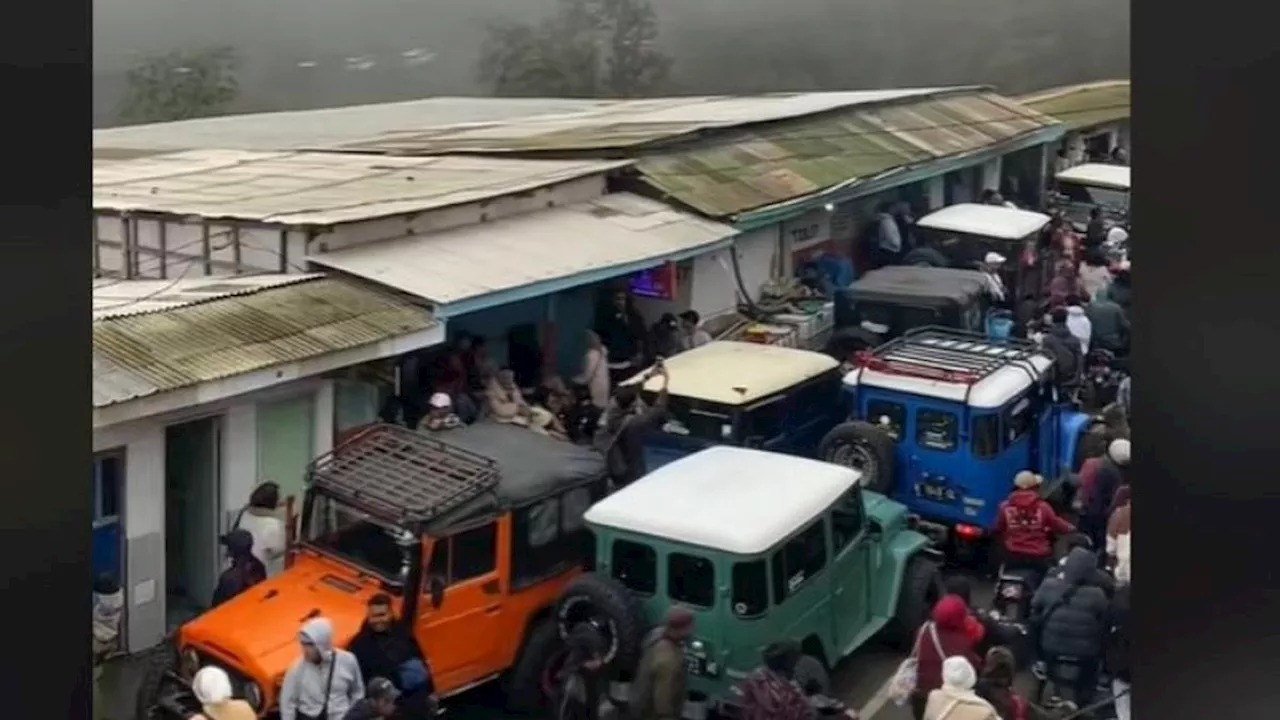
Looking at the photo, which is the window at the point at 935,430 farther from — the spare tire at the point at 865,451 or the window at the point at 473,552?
the window at the point at 473,552

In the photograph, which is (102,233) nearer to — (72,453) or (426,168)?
(72,453)

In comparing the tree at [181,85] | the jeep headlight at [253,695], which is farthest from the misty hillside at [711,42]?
the jeep headlight at [253,695]

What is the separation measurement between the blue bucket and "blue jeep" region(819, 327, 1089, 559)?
3cm

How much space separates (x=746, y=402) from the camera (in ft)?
7.48

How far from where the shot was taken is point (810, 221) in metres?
2.37

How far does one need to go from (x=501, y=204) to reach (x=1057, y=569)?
91 cm

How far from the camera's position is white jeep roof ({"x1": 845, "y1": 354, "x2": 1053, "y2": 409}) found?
2320 mm

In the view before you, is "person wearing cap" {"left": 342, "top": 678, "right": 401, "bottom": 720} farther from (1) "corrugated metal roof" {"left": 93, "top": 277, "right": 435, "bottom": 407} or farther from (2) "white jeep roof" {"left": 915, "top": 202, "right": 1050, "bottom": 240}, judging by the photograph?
(2) "white jeep roof" {"left": 915, "top": 202, "right": 1050, "bottom": 240}

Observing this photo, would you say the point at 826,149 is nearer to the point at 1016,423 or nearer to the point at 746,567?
the point at 1016,423

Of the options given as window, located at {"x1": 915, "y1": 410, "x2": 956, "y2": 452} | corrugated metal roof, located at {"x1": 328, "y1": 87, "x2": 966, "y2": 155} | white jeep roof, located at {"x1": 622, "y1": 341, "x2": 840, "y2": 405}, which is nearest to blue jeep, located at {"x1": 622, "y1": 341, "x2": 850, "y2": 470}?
white jeep roof, located at {"x1": 622, "y1": 341, "x2": 840, "y2": 405}

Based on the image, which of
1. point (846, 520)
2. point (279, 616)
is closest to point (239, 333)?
point (279, 616)

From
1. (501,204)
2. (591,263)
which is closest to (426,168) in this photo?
(501,204)

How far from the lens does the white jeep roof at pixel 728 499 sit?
2.18 m

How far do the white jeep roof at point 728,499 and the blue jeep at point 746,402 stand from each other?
0.02 m
